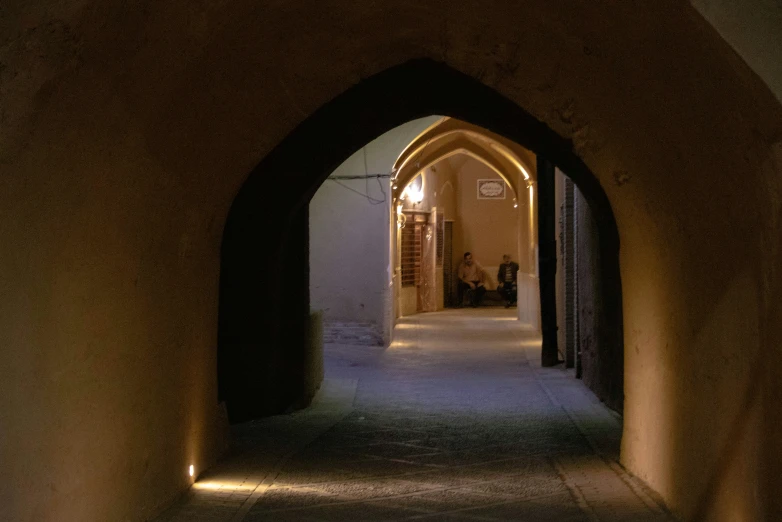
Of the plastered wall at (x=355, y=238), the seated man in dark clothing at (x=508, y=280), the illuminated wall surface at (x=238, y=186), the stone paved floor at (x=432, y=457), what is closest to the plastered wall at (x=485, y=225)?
the seated man in dark clothing at (x=508, y=280)

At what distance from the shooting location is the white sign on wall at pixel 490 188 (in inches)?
1171

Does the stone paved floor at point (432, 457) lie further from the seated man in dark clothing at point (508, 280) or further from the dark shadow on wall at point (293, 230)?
the seated man in dark clothing at point (508, 280)

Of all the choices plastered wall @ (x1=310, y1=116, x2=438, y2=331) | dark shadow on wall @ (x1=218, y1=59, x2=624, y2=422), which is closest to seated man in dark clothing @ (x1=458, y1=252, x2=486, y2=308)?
plastered wall @ (x1=310, y1=116, x2=438, y2=331)

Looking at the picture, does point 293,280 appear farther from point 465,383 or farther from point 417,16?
point 417,16

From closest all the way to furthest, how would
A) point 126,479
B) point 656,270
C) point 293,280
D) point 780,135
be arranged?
point 780,135, point 126,479, point 656,270, point 293,280

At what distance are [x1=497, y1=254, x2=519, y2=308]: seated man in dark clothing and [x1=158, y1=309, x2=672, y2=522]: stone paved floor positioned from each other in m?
16.2

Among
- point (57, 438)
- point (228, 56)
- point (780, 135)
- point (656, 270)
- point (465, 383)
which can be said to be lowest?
point (465, 383)

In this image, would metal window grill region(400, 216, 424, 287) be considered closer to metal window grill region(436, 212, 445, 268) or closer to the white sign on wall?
metal window grill region(436, 212, 445, 268)

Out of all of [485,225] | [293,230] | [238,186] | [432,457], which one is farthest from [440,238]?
[238,186]

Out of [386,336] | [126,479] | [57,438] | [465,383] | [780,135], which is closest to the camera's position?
[780,135]

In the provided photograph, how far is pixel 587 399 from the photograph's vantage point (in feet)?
31.2

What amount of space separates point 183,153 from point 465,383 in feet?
22.9

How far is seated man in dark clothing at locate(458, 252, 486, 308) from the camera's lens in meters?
28.8

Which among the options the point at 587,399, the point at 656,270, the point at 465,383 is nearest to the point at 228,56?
the point at 656,270
